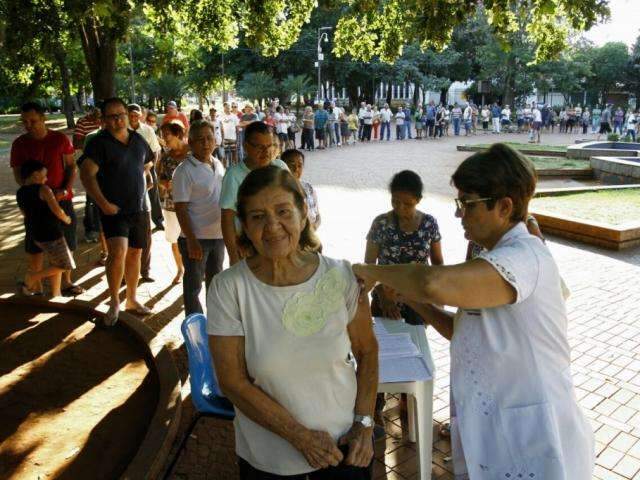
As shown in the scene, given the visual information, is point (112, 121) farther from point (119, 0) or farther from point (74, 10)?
point (74, 10)

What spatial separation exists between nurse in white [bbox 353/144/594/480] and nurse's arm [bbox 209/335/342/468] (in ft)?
1.63

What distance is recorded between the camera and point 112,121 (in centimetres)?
489

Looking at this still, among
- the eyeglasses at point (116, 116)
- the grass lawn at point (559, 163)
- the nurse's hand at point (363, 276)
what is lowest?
the grass lawn at point (559, 163)

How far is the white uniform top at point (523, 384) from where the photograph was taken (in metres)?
1.70

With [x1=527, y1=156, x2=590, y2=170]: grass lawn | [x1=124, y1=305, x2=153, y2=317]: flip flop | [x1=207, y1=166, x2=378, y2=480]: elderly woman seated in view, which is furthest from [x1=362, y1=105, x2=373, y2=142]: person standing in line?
[x1=207, y1=166, x2=378, y2=480]: elderly woman seated

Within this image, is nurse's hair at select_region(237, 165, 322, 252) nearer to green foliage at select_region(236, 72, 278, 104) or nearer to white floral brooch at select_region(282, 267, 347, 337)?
white floral brooch at select_region(282, 267, 347, 337)

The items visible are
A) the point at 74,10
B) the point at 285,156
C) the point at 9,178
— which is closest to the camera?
the point at 285,156

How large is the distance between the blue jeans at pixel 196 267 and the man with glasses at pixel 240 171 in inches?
29.5

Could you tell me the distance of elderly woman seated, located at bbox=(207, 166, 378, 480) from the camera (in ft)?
6.12

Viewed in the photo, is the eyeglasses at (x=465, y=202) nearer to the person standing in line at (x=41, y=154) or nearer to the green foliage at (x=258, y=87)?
the person standing in line at (x=41, y=154)

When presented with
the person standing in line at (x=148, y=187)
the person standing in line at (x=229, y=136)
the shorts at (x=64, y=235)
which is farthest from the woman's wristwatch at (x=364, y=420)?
the person standing in line at (x=229, y=136)

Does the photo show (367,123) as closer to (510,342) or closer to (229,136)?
(229,136)

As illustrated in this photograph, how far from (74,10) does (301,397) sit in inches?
264

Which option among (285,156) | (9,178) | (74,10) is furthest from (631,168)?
(9,178)
